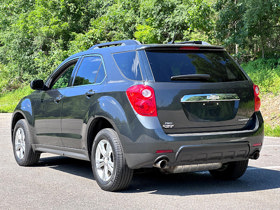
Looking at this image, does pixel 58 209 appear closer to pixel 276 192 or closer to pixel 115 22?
pixel 276 192

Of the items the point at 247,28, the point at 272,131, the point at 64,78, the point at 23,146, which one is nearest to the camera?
the point at 64,78

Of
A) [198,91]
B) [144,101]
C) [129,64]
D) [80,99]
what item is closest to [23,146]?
[80,99]

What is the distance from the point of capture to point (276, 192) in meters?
5.96

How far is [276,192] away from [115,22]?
78.9 feet

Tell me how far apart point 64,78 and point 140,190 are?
7.46 ft

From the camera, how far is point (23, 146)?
27.0ft

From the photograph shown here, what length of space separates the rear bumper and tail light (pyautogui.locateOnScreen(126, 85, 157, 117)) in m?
0.09

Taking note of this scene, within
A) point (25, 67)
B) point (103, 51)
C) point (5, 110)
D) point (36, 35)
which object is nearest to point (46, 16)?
point (36, 35)

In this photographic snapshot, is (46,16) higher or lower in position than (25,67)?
higher

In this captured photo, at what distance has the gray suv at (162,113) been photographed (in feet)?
18.3

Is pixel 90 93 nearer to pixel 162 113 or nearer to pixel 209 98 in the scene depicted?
pixel 162 113

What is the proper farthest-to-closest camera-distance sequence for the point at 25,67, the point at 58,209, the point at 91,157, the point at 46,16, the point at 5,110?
1. the point at 25,67
2. the point at 46,16
3. the point at 5,110
4. the point at 91,157
5. the point at 58,209

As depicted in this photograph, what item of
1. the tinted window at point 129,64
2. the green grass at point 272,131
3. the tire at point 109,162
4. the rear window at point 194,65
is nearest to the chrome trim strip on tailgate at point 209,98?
the rear window at point 194,65

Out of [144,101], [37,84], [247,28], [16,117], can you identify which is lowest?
[247,28]
